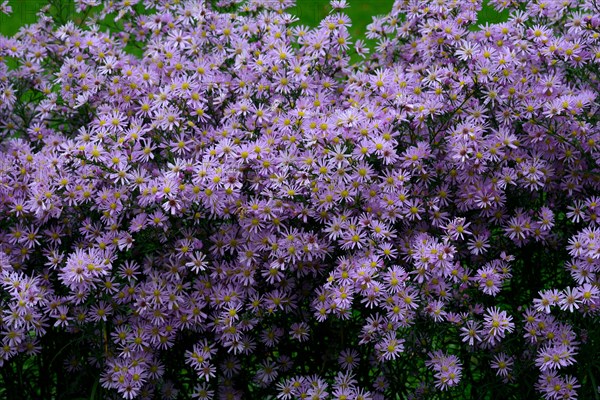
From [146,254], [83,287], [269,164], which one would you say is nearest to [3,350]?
[83,287]

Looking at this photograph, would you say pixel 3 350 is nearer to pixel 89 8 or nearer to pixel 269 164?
pixel 269 164

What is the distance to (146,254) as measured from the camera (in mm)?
3027

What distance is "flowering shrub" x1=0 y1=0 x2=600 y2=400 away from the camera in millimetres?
2875

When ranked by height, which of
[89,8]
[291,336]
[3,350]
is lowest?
[3,350]

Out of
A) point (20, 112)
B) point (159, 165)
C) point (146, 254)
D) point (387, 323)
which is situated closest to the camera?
point (387, 323)

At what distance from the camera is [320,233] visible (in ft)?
9.82

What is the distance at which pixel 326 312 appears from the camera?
2855 mm

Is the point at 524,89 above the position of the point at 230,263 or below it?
above

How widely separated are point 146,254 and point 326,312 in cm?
65

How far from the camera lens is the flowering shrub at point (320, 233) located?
2.88 m

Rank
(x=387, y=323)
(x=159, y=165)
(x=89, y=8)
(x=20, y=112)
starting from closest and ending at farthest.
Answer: (x=387, y=323) → (x=159, y=165) → (x=20, y=112) → (x=89, y=8)

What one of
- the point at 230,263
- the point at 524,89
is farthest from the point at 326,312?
the point at 524,89

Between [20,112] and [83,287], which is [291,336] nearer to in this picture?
[83,287]

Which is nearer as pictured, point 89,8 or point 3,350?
point 3,350
